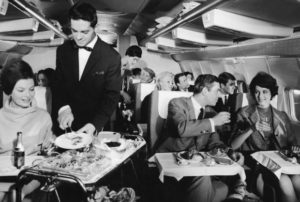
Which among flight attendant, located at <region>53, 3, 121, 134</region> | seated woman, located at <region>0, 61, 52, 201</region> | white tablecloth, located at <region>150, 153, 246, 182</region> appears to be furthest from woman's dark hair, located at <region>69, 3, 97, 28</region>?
white tablecloth, located at <region>150, 153, 246, 182</region>

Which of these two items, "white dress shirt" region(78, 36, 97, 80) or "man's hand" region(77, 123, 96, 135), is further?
"white dress shirt" region(78, 36, 97, 80)

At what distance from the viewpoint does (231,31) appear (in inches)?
166

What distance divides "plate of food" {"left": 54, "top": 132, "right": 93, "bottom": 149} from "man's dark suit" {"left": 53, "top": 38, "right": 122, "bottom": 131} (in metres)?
0.60

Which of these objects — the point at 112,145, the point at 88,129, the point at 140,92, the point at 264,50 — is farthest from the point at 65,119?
the point at 264,50

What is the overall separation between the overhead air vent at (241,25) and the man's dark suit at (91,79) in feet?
5.02

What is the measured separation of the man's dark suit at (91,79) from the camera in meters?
2.88

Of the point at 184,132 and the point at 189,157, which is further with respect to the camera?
the point at 184,132

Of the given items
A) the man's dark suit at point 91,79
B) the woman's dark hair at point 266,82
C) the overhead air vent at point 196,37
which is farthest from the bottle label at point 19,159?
the overhead air vent at point 196,37

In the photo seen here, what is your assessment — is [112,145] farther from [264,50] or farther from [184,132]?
[264,50]

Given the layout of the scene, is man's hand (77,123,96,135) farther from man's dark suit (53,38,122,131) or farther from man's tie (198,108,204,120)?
man's tie (198,108,204,120)

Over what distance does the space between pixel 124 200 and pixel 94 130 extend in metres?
0.72

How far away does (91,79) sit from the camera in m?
2.90

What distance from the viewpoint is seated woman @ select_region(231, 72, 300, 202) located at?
11.0ft

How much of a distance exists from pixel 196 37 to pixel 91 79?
12.8 feet
